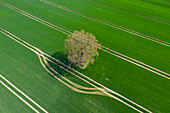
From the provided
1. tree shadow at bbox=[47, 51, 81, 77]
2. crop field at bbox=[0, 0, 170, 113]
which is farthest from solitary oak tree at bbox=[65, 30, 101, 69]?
crop field at bbox=[0, 0, 170, 113]

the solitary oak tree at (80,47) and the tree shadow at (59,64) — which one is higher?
the solitary oak tree at (80,47)

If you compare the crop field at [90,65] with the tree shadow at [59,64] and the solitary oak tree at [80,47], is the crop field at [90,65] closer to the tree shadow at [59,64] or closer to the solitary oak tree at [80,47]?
the tree shadow at [59,64]

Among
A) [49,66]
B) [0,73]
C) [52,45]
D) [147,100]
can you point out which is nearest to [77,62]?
[49,66]

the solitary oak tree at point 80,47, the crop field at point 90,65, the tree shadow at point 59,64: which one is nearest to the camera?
the crop field at point 90,65

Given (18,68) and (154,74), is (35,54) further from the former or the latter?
(154,74)

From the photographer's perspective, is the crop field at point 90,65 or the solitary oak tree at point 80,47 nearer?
the crop field at point 90,65

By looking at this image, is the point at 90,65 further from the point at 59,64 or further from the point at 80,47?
the point at 59,64

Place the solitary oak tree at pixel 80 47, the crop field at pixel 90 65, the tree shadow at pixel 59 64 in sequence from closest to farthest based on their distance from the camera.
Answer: the crop field at pixel 90 65 < the solitary oak tree at pixel 80 47 < the tree shadow at pixel 59 64

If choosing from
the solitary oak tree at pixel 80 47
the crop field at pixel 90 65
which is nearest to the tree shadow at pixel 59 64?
the crop field at pixel 90 65

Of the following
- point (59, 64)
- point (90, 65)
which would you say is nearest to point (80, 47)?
point (90, 65)
